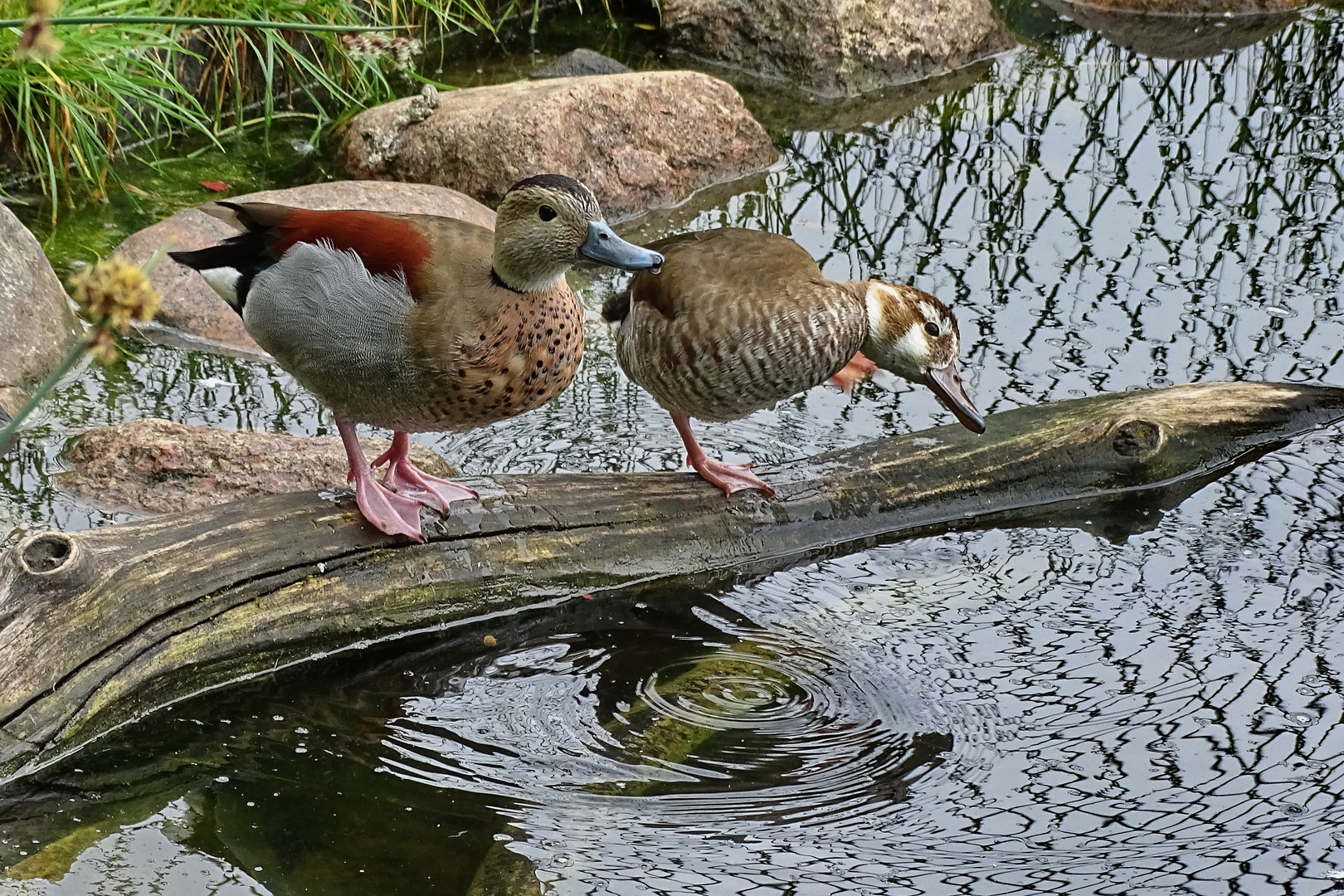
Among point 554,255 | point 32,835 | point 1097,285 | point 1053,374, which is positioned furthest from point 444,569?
point 1097,285

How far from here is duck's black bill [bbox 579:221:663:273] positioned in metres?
A: 3.40

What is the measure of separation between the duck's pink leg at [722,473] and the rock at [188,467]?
0.78 metres

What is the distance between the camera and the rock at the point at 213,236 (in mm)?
5406

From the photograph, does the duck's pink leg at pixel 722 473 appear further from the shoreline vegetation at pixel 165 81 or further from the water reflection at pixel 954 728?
the shoreline vegetation at pixel 165 81

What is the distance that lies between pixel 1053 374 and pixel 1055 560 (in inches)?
47.0

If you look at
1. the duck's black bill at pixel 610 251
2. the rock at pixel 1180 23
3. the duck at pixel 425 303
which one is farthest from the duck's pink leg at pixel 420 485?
the rock at pixel 1180 23

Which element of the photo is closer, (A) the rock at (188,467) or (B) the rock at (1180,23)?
(A) the rock at (188,467)

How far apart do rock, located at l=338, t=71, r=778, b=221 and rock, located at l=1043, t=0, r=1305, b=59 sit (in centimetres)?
336

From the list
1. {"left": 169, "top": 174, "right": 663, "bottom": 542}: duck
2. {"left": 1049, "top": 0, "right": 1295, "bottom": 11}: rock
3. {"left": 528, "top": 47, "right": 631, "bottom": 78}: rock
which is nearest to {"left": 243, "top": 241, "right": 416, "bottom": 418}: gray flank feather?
{"left": 169, "top": 174, "right": 663, "bottom": 542}: duck

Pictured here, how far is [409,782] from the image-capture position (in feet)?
10.9

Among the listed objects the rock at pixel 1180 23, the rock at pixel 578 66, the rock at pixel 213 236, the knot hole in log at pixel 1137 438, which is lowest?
the rock at pixel 213 236

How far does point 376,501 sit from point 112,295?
8.82 feet

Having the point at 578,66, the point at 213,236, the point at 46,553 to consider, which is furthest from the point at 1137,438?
the point at 578,66

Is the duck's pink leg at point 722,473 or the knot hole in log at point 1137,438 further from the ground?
the knot hole in log at point 1137,438
